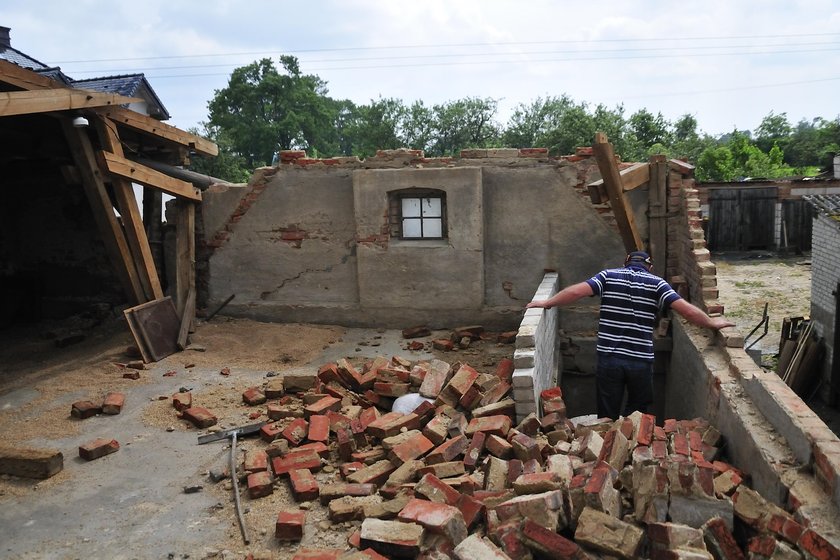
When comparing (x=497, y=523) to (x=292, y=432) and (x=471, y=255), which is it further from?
(x=471, y=255)

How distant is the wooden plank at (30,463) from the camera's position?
4.96m

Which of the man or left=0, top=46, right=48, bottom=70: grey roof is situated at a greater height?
left=0, top=46, right=48, bottom=70: grey roof

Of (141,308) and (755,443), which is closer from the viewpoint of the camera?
(755,443)

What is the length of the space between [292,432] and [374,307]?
398cm

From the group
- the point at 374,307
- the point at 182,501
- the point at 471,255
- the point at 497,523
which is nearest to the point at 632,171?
the point at 471,255

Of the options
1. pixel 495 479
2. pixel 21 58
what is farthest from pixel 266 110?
pixel 495 479

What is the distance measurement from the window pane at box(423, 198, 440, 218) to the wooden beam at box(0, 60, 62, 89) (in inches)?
189

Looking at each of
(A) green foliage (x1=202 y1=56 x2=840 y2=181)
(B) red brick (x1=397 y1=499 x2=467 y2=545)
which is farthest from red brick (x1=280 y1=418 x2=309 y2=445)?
(A) green foliage (x1=202 y1=56 x2=840 y2=181)

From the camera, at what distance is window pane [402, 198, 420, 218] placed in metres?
9.12

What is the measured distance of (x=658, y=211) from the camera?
330 inches

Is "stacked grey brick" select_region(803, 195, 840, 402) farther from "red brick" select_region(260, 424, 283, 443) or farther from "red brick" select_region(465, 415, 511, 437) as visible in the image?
"red brick" select_region(260, 424, 283, 443)

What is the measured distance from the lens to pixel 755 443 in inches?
167

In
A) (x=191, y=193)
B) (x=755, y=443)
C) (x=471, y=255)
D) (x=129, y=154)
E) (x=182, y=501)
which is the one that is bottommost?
(x=182, y=501)

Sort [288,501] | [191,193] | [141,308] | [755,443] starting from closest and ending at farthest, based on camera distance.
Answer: [755,443] → [288,501] → [141,308] → [191,193]
